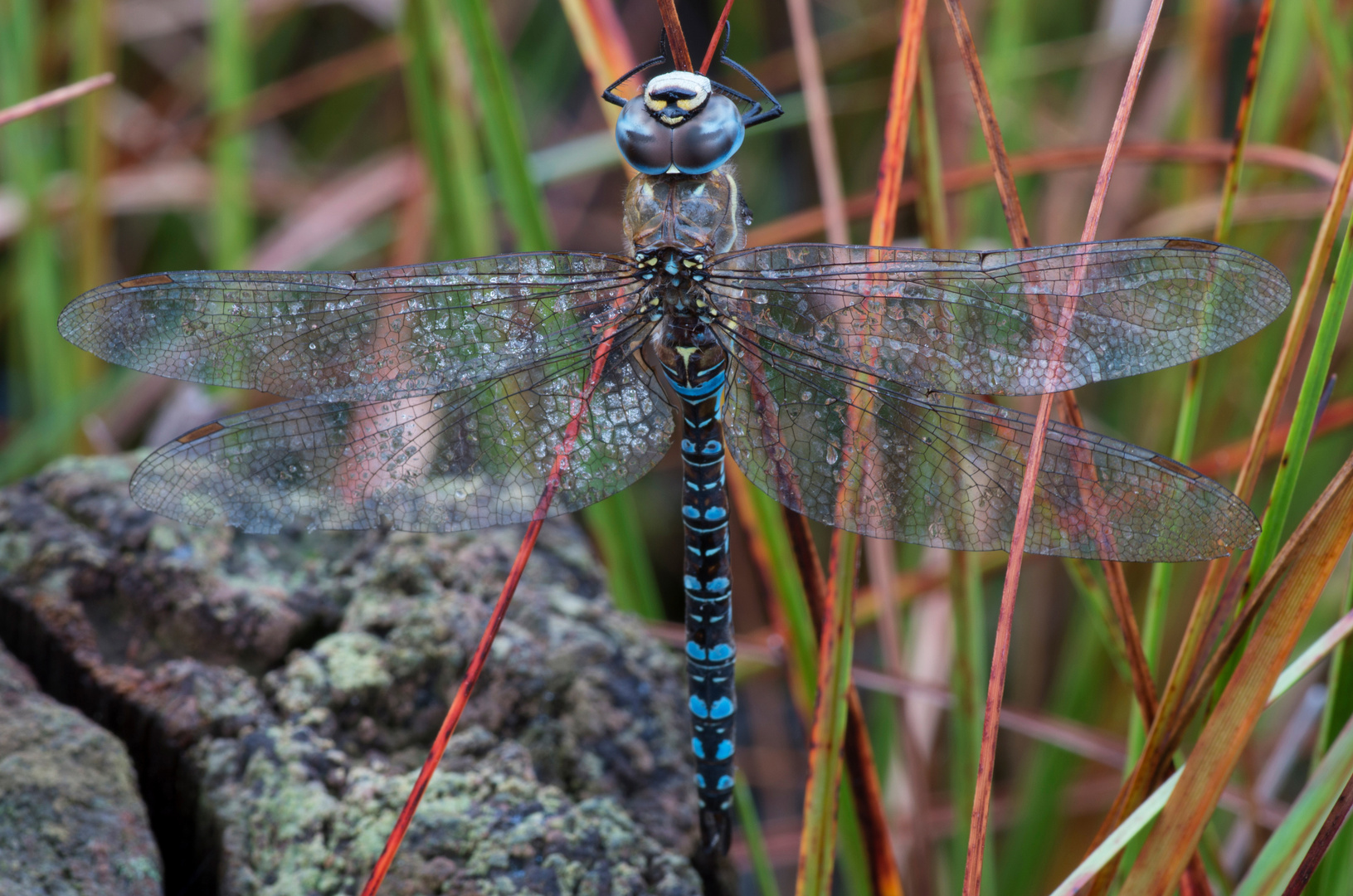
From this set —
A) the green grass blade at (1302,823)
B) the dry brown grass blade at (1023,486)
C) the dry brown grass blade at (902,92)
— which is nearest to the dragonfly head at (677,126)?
the dry brown grass blade at (902,92)

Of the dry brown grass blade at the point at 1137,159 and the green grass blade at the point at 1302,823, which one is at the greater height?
the dry brown grass blade at the point at 1137,159

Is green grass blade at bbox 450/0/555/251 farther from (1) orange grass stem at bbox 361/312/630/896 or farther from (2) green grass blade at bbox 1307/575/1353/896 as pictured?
(2) green grass blade at bbox 1307/575/1353/896

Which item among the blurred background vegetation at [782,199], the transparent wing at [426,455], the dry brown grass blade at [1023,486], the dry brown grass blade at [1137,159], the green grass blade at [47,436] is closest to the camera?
the dry brown grass blade at [1023,486]

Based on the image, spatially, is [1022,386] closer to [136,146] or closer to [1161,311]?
[1161,311]

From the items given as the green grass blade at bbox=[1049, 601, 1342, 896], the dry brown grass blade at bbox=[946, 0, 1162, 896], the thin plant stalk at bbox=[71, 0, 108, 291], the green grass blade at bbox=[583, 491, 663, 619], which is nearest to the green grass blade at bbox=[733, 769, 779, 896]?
the green grass blade at bbox=[583, 491, 663, 619]

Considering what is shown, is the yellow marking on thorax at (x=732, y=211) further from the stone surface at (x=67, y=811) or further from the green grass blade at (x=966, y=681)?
the stone surface at (x=67, y=811)

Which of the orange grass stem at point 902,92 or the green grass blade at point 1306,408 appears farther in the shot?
the orange grass stem at point 902,92

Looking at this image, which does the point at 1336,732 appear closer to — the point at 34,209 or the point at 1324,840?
the point at 1324,840
